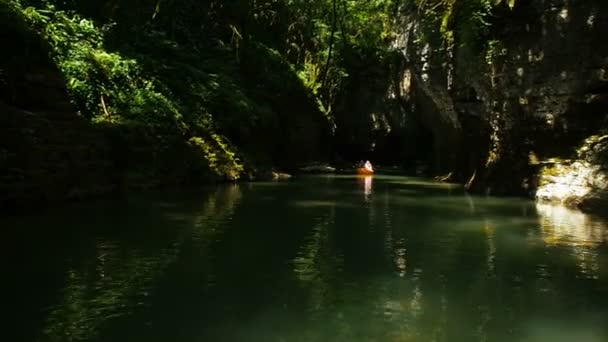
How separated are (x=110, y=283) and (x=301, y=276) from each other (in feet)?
6.61

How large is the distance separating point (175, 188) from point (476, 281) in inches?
504

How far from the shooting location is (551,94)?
15.8 metres

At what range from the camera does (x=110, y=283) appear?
237 inches

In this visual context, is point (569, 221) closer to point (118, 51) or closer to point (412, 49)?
point (412, 49)

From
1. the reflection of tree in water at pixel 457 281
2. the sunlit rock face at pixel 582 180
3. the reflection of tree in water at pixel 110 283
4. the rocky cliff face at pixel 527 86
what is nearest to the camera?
the reflection of tree in water at pixel 110 283

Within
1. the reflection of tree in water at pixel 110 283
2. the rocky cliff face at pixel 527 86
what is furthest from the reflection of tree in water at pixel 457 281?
the rocky cliff face at pixel 527 86

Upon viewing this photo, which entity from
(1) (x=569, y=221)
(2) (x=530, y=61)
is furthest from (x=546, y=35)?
(1) (x=569, y=221)

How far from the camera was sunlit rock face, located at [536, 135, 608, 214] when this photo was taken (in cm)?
1323

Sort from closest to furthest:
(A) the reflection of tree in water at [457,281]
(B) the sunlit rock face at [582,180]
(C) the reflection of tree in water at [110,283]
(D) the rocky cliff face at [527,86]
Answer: (C) the reflection of tree in water at [110,283] < (A) the reflection of tree in water at [457,281] < (B) the sunlit rock face at [582,180] < (D) the rocky cliff face at [527,86]

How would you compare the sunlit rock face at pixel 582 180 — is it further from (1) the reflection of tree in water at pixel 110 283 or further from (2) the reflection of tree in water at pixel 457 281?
(1) the reflection of tree in water at pixel 110 283

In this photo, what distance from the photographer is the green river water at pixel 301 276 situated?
15.7 ft

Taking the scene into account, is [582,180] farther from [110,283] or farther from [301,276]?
[110,283]

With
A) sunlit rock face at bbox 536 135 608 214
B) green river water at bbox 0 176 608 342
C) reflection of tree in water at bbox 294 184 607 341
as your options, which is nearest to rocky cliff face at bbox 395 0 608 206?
sunlit rock face at bbox 536 135 608 214

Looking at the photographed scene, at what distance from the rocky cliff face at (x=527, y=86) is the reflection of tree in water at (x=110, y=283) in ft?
33.8
